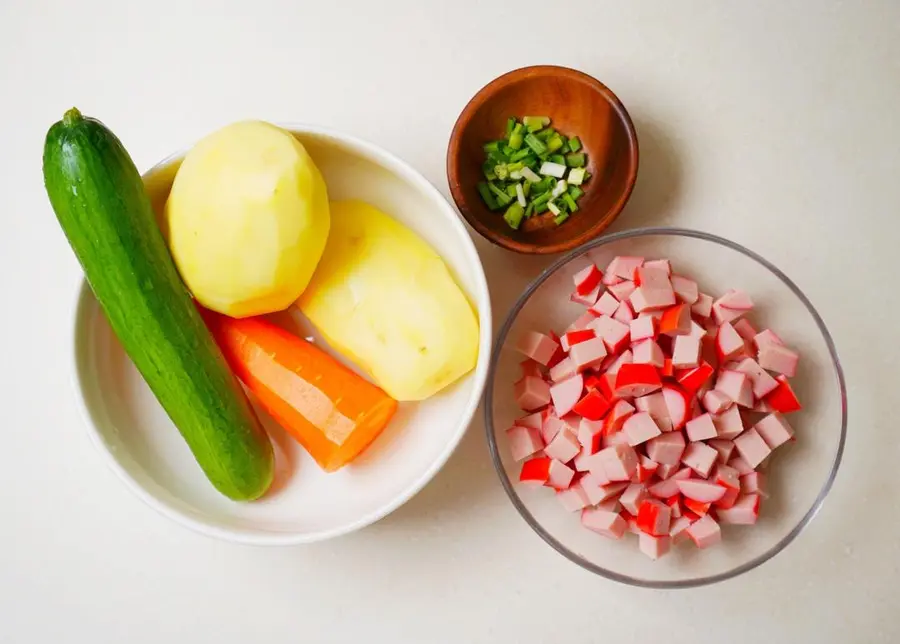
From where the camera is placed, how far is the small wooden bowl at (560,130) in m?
1.08

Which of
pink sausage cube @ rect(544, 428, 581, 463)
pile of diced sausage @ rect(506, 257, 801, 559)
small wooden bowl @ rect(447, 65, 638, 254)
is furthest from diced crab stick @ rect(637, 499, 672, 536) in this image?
small wooden bowl @ rect(447, 65, 638, 254)

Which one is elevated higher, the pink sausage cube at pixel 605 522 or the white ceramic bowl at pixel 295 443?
the white ceramic bowl at pixel 295 443

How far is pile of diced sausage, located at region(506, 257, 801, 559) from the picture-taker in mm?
1024

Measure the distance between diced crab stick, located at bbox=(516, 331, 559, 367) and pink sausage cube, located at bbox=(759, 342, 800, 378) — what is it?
0.86 ft

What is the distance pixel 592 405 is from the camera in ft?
3.42

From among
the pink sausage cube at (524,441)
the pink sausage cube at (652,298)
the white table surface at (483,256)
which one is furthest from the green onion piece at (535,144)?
the pink sausage cube at (524,441)

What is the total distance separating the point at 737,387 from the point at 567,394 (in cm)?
21

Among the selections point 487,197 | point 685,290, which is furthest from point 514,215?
point 685,290

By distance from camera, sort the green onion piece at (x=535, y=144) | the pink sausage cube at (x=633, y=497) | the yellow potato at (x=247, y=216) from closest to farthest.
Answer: the yellow potato at (x=247, y=216) < the pink sausage cube at (x=633, y=497) < the green onion piece at (x=535, y=144)

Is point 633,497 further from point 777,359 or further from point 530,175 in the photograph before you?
point 530,175

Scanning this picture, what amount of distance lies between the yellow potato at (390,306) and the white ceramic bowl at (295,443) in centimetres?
4

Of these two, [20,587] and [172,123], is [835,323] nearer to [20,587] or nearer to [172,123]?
[172,123]

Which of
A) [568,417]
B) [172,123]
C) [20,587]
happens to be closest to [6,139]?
[172,123]

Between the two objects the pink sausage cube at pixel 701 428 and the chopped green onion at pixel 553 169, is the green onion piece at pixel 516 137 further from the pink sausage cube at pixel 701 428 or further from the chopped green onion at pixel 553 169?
the pink sausage cube at pixel 701 428
